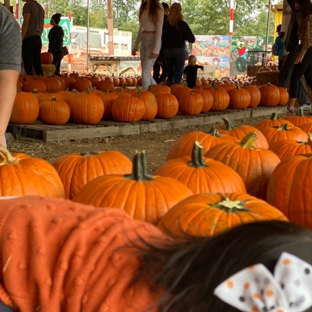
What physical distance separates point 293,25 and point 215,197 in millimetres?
5823

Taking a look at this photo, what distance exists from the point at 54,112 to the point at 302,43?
332 cm

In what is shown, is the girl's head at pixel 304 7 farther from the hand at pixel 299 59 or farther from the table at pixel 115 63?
the table at pixel 115 63

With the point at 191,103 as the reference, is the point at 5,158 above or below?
above

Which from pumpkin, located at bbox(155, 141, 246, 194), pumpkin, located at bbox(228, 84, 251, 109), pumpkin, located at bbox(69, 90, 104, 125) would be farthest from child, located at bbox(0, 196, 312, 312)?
pumpkin, located at bbox(228, 84, 251, 109)

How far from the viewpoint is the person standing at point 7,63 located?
2.42 meters

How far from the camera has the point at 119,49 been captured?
25.7m

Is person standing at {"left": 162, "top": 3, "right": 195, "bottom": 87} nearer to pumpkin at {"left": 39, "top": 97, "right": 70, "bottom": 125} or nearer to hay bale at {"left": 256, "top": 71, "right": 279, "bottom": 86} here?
hay bale at {"left": 256, "top": 71, "right": 279, "bottom": 86}

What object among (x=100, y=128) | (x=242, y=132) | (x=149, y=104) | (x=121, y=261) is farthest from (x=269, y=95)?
(x=121, y=261)

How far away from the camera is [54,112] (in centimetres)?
549

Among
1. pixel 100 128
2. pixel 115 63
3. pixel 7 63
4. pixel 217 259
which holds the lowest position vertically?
pixel 100 128

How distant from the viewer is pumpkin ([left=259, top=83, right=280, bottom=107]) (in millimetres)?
→ 7805

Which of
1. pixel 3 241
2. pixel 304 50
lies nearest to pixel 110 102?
pixel 304 50

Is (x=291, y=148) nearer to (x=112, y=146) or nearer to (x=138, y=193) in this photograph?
(x=138, y=193)

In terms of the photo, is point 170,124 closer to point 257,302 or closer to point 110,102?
point 110,102
